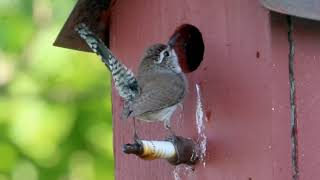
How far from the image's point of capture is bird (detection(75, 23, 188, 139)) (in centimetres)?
375

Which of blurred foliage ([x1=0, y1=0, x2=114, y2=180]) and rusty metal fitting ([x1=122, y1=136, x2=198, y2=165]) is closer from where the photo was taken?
rusty metal fitting ([x1=122, y1=136, x2=198, y2=165])

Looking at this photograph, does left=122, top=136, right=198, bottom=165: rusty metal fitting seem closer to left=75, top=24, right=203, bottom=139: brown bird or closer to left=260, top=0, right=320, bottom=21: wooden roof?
left=75, top=24, right=203, bottom=139: brown bird

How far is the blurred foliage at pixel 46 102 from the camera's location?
447cm

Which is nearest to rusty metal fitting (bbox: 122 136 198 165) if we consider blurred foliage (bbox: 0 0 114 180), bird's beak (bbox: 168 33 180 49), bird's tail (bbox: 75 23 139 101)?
bird's tail (bbox: 75 23 139 101)

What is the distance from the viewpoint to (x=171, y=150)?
144 inches

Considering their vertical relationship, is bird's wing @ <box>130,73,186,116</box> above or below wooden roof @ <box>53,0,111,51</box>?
below

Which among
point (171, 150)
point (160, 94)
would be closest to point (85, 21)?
point (160, 94)

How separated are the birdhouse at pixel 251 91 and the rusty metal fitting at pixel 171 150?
31mm

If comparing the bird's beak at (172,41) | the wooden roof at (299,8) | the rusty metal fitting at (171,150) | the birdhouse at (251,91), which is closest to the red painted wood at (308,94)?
the birdhouse at (251,91)

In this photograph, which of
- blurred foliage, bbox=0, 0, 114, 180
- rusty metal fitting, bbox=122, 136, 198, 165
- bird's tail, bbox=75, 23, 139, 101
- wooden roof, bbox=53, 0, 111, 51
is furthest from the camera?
blurred foliage, bbox=0, 0, 114, 180

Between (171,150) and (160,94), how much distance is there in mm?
221

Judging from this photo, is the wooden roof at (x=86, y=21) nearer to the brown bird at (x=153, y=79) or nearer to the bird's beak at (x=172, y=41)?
the brown bird at (x=153, y=79)

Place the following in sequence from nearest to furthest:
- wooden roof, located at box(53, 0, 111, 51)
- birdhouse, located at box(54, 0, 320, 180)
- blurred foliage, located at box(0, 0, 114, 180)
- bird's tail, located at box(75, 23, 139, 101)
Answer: birdhouse, located at box(54, 0, 320, 180) < bird's tail, located at box(75, 23, 139, 101) < wooden roof, located at box(53, 0, 111, 51) < blurred foliage, located at box(0, 0, 114, 180)

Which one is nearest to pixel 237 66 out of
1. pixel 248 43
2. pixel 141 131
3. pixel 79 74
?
pixel 248 43
